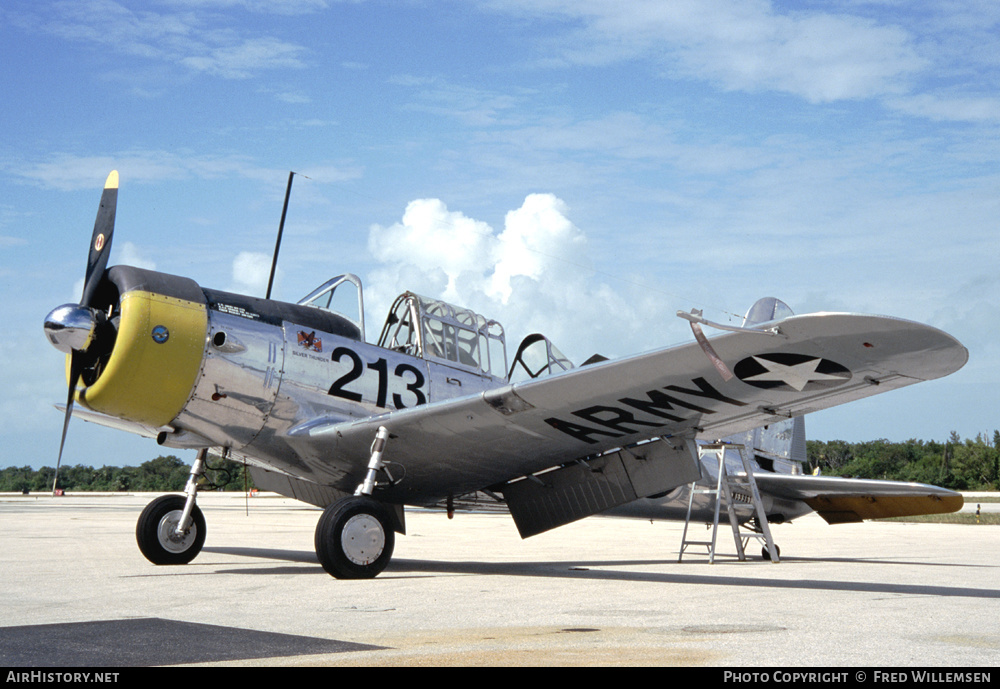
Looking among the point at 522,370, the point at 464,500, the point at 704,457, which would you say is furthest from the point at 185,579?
the point at 704,457

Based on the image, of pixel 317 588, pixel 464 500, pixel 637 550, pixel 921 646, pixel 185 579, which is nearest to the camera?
pixel 921 646

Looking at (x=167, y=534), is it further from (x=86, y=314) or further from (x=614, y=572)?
Answer: (x=614, y=572)

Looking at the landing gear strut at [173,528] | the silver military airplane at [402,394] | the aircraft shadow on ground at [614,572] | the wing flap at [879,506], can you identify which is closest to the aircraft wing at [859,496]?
the wing flap at [879,506]

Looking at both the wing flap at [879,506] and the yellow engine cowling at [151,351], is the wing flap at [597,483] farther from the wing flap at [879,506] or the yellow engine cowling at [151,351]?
the wing flap at [879,506]

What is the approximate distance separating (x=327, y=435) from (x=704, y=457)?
6.41 metres

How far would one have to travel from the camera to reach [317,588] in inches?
291

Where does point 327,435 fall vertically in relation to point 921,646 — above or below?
above

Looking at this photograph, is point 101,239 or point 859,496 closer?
point 101,239

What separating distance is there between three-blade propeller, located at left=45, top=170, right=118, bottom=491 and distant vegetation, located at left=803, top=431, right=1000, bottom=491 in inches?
2223

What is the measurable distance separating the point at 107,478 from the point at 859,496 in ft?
317

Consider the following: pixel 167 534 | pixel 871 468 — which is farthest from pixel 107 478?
pixel 167 534

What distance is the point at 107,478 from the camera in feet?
319
